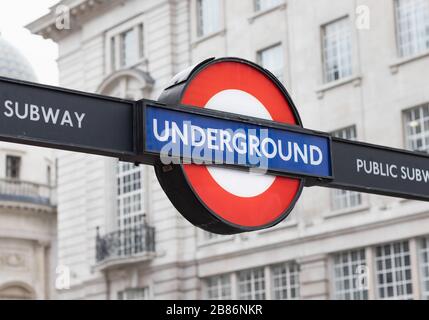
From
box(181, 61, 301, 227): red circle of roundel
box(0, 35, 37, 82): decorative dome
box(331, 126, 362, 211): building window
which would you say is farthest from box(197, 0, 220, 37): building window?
box(181, 61, 301, 227): red circle of roundel

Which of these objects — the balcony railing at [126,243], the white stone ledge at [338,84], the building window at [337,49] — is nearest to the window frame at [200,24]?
the building window at [337,49]

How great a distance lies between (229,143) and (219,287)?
3212cm

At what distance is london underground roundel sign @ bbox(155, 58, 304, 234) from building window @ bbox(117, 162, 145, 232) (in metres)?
33.6

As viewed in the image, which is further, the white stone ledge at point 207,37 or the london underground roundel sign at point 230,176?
the white stone ledge at point 207,37

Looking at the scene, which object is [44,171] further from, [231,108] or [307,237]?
[231,108]

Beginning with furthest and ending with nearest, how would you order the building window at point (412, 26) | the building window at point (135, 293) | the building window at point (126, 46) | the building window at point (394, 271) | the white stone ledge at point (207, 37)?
the building window at point (126, 46)
the building window at point (135, 293)
the white stone ledge at point (207, 37)
the building window at point (412, 26)
the building window at point (394, 271)

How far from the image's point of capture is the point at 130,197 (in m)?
38.8

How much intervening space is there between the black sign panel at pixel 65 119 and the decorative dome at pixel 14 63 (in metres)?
62.6

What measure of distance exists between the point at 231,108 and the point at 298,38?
29.5m

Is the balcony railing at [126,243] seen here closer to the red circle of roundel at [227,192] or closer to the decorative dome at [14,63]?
the decorative dome at [14,63]

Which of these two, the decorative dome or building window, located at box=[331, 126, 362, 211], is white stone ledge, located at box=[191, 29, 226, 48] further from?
the decorative dome

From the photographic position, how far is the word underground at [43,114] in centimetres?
351

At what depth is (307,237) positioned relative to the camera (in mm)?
32062
